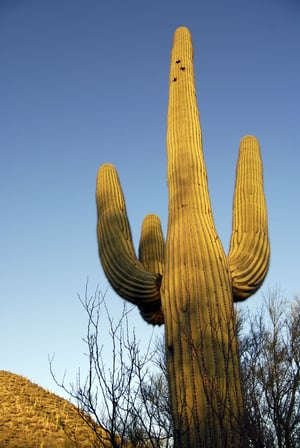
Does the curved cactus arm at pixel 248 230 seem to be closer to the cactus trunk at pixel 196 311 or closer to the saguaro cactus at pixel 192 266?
the saguaro cactus at pixel 192 266

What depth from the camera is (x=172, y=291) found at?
14.2 ft

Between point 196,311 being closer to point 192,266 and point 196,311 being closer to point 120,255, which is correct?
point 192,266

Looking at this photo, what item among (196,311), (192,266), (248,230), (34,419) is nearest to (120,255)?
(192,266)

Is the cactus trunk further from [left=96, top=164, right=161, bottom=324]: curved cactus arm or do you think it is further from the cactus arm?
the cactus arm

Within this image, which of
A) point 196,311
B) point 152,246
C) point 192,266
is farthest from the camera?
point 152,246

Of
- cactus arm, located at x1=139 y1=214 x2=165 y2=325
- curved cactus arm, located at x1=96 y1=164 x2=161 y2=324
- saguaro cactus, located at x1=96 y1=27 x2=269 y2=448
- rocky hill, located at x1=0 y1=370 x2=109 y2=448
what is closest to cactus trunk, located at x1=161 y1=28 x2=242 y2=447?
saguaro cactus, located at x1=96 y1=27 x2=269 y2=448

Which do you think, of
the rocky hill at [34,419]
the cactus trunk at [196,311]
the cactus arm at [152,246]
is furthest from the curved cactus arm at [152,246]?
the rocky hill at [34,419]

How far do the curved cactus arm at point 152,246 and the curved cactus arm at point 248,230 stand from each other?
0.94 metres

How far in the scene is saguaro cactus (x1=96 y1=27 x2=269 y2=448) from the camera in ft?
12.2

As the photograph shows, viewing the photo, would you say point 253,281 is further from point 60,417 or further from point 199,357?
point 60,417

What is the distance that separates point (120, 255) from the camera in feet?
16.1

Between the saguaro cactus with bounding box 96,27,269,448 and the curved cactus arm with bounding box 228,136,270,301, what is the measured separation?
1 cm

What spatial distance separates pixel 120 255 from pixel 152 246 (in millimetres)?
968

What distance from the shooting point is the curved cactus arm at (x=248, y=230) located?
4762mm
